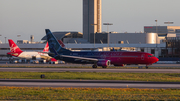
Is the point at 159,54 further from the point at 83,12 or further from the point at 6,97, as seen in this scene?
the point at 6,97

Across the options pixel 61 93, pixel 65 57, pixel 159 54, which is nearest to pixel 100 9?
pixel 159 54

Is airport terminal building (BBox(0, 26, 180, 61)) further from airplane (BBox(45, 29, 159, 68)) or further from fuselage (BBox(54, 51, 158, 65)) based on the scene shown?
fuselage (BBox(54, 51, 158, 65))

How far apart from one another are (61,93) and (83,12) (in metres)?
147

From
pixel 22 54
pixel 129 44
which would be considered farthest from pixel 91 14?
pixel 22 54

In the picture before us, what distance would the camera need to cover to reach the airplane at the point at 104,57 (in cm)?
6050

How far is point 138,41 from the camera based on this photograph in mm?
146250

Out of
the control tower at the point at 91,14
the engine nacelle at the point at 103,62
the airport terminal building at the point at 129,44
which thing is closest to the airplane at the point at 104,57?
the engine nacelle at the point at 103,62

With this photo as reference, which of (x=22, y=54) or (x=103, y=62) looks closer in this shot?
(x=103, y=62)

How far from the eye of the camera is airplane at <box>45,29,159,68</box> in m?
60.5

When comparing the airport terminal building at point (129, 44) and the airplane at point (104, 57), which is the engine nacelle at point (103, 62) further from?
the airport terminal building at point (129, 44)

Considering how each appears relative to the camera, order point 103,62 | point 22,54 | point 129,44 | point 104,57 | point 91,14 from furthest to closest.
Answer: point 91,14 → point 129,44 → point 22,54 → point 104,57 → point 103,62

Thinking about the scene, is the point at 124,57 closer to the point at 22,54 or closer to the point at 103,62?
the point at 103,62

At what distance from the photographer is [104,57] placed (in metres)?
63.2

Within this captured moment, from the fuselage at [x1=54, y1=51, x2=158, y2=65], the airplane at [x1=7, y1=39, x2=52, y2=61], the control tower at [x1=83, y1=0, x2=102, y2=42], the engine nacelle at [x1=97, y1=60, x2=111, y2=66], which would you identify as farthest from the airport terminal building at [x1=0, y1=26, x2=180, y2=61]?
the engine nacelle at [x1=97, y1=60, x2=111, y2=66]
